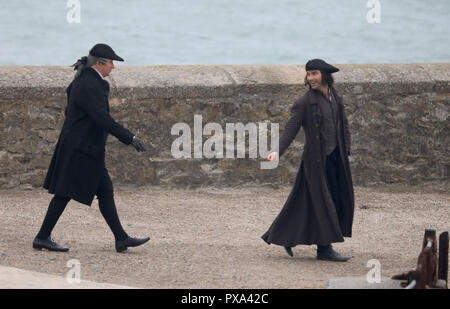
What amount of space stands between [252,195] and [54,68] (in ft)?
7.61

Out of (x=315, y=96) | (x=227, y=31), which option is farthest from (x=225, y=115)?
(x=227, y=31)

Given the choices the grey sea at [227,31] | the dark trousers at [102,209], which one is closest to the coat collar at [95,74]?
the dark trousers at [102,209]

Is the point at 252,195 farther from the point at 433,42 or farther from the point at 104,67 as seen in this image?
the point at 433,42

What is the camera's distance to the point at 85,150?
23.1 feet

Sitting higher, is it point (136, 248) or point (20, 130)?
point (20, 130)

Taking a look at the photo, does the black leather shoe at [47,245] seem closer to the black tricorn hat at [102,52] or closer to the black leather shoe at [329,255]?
the black tricorn hat at [102,52]

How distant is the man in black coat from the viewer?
6992mm

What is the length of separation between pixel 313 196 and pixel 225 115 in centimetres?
265

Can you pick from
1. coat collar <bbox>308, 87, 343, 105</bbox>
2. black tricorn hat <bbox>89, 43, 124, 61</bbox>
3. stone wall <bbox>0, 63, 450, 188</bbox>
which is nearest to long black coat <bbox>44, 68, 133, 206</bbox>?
black tricorn hat <bbox>89, 43, 124, 61</bbox>

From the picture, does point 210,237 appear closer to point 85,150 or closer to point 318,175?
point 318,175

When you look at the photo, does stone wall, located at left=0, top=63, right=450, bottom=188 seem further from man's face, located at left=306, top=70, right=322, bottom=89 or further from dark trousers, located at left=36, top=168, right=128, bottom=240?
man's face, located at left=306, top=70, right=322, bottom=89

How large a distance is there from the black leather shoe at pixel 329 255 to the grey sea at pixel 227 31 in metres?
26.0

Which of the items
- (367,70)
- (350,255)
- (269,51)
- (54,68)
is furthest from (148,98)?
(269,51)

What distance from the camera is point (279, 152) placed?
7016mm
